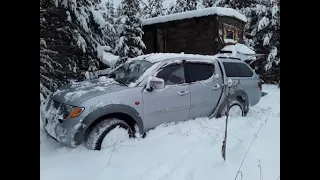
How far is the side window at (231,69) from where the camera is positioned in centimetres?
502

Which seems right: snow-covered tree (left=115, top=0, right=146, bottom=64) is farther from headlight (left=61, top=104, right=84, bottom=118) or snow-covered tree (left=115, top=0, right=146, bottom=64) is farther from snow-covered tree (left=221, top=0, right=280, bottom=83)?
snow-covered tree (left=221, top=0, right=280, bottom=83)

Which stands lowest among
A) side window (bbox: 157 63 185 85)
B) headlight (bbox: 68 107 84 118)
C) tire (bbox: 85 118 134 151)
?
tire (bbox: 85 118 134 151)

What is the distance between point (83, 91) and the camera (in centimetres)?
343

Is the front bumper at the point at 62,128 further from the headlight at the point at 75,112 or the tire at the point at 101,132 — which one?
the tire at the point at 101,132

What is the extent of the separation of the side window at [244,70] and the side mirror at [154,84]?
2.32m

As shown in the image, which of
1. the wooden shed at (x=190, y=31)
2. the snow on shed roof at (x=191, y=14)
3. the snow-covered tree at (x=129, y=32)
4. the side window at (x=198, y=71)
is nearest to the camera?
the side window at (x=198, y=71)

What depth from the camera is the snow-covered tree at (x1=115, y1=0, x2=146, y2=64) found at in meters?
5.89

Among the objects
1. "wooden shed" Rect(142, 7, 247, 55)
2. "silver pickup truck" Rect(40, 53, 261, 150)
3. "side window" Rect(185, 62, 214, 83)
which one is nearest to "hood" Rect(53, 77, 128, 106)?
"silver pickup truck" Rect(40, 53, 261, 150)

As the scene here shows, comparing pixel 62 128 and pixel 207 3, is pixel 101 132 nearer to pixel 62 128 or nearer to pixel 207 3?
pixel 62 128

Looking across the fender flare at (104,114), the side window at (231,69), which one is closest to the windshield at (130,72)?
the fender flare at (104,114)

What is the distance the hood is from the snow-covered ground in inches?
24.2
